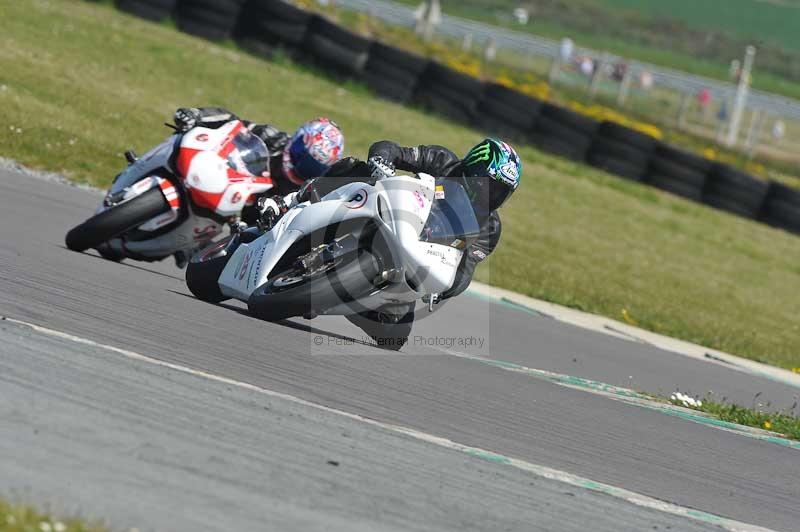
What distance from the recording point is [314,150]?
321 inches

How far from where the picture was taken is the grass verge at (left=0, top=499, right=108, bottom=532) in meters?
3.16

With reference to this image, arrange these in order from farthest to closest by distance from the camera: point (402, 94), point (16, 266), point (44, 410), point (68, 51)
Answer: point (402, 94) < point (68, 51) < point (16, 266) < point (44, 410)

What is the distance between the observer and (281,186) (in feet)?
28.0

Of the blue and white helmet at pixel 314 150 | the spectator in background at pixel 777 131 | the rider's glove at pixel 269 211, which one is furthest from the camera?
the spectator in background at pixel 777 131

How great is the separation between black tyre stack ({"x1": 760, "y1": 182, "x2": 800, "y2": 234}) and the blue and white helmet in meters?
14.6

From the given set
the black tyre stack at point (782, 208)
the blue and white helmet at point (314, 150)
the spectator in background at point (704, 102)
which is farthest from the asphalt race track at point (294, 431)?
the spectator in background at point (704, 102)

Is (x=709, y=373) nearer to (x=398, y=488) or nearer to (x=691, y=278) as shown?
(x=691, y=278)

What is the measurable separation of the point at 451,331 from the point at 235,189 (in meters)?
2.14

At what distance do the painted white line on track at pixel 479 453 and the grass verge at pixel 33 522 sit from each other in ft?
6.21

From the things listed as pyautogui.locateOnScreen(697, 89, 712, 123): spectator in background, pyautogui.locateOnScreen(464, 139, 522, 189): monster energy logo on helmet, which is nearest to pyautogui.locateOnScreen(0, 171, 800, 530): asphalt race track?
pyautogui.locateOnScreen(464, 139, 522, 189): monster energy logo on helmet

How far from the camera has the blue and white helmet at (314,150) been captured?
8.15 m

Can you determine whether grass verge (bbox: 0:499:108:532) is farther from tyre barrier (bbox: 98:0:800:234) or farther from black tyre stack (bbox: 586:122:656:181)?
black tyre stack (bbox: 586:122:656:181)

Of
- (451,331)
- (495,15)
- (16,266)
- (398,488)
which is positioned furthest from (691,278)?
(495,15)

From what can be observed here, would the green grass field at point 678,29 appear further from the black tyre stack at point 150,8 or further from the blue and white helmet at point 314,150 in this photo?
the blue and white helmet at point 314,150
